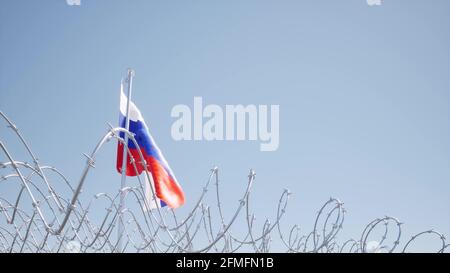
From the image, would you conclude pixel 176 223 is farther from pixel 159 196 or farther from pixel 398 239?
pixel 159 196
